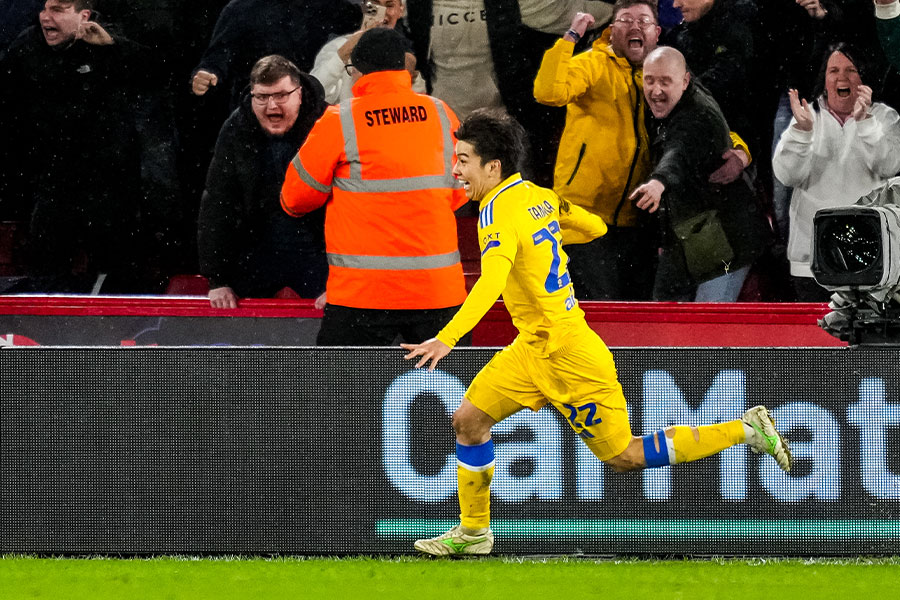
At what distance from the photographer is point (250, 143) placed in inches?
268

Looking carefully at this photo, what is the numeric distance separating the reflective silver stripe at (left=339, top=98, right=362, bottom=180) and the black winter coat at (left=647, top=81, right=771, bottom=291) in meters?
1.87

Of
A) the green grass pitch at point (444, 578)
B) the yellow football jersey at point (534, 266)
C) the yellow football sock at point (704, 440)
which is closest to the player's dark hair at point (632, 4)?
the yellow football jersey at point (534, 266)

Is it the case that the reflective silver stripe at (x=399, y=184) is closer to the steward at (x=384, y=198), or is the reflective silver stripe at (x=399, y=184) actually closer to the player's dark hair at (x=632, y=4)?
the steward at (x=384, y=198)

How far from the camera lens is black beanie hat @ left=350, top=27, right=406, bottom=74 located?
5.48 meters

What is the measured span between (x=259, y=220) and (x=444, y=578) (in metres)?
3.03

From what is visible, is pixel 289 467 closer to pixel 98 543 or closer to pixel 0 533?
pixel 98 543

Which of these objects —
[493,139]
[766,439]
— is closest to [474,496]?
[766,439]

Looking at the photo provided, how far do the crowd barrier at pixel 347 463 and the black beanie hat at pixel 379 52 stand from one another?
152 centimetres

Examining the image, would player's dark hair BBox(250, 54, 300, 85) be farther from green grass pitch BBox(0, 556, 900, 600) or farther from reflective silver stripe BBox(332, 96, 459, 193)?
green grass pitch BBox(0, 556, 900, 600)

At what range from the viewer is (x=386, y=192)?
5.56m

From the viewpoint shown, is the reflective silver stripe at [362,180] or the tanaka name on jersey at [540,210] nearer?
the tanaka name on jersey at [540,210]

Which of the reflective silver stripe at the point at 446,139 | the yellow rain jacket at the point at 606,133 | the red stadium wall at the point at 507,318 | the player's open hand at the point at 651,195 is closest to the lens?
the reflective silver stripe at the point at 446,139

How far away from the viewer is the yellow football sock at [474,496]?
4406 millimetres

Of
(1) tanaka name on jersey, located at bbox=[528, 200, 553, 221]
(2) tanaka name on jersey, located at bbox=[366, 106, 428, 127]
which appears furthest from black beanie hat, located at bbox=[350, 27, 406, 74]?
(1) tanaka name on jersey, located at bbox=[528, 200, 553, 221]
